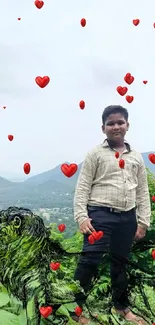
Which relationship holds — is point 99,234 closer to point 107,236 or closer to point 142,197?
point 107,236

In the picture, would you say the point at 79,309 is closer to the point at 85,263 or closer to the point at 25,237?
the point at 25,237

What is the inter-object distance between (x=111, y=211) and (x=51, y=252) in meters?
1.70

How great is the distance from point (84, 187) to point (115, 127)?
0.51 m

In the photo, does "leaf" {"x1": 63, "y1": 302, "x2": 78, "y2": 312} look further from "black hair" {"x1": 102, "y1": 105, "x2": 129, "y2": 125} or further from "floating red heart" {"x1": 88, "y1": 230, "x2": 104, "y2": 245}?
"black hair" {"x1": 102, "y1": 105, "x2": 129, "y2": 125}

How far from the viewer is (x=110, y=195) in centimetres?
351

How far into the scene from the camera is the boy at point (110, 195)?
343cm

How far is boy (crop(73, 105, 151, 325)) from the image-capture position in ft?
11.3

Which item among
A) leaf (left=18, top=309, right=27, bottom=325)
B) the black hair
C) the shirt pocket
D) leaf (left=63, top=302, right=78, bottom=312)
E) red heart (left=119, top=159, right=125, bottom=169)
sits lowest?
leaf (left=63, top=302, right=78, bottom=312)

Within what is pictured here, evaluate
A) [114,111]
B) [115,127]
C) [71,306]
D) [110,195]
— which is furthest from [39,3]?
[71,306]

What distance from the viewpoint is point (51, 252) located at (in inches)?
72.1

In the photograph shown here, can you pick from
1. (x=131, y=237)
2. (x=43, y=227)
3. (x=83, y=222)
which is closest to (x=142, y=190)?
(x=131, y=237)

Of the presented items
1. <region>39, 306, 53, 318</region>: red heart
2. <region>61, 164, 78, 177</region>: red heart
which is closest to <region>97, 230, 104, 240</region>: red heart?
<region>61, 164, 78, 177</region>: red heart

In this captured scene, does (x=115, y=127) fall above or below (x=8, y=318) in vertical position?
above

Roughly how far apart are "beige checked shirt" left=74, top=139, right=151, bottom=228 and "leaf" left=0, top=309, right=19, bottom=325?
1790mm
